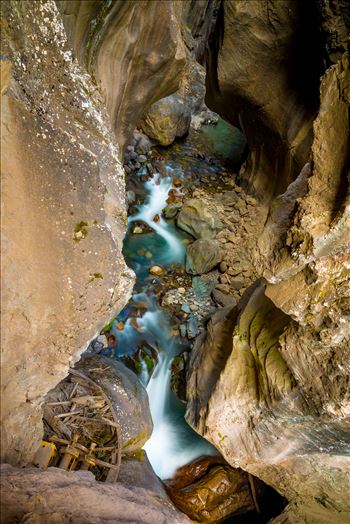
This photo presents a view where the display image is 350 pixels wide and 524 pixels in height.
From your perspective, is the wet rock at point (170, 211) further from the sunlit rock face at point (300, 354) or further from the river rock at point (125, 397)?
the river rock at point (125, 397)

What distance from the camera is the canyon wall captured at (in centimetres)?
225

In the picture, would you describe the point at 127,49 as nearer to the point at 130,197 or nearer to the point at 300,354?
the point at 300,354

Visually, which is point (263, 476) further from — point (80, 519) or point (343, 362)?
point (80, 519)

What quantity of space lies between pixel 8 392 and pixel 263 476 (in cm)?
361

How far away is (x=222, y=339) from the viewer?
529 cm

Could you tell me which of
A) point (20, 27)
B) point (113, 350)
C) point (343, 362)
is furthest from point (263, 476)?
point (20, 27)

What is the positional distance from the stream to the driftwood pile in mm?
1403

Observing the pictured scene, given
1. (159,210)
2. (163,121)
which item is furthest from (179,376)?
(163,121)

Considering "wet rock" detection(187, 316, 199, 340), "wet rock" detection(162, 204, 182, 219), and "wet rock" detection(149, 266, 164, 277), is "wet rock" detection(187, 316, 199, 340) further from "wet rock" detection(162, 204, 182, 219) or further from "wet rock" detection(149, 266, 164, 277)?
"wet rock" detection(162, 204, 182, 219)

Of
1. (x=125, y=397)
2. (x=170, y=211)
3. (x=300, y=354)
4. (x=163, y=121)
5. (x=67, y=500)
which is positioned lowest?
(x=125, y=397)

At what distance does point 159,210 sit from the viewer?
26.9 feet

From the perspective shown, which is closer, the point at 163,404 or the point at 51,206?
the point at 51,206

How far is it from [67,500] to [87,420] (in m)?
1.77

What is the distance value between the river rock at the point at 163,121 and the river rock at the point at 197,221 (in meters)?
2.39
